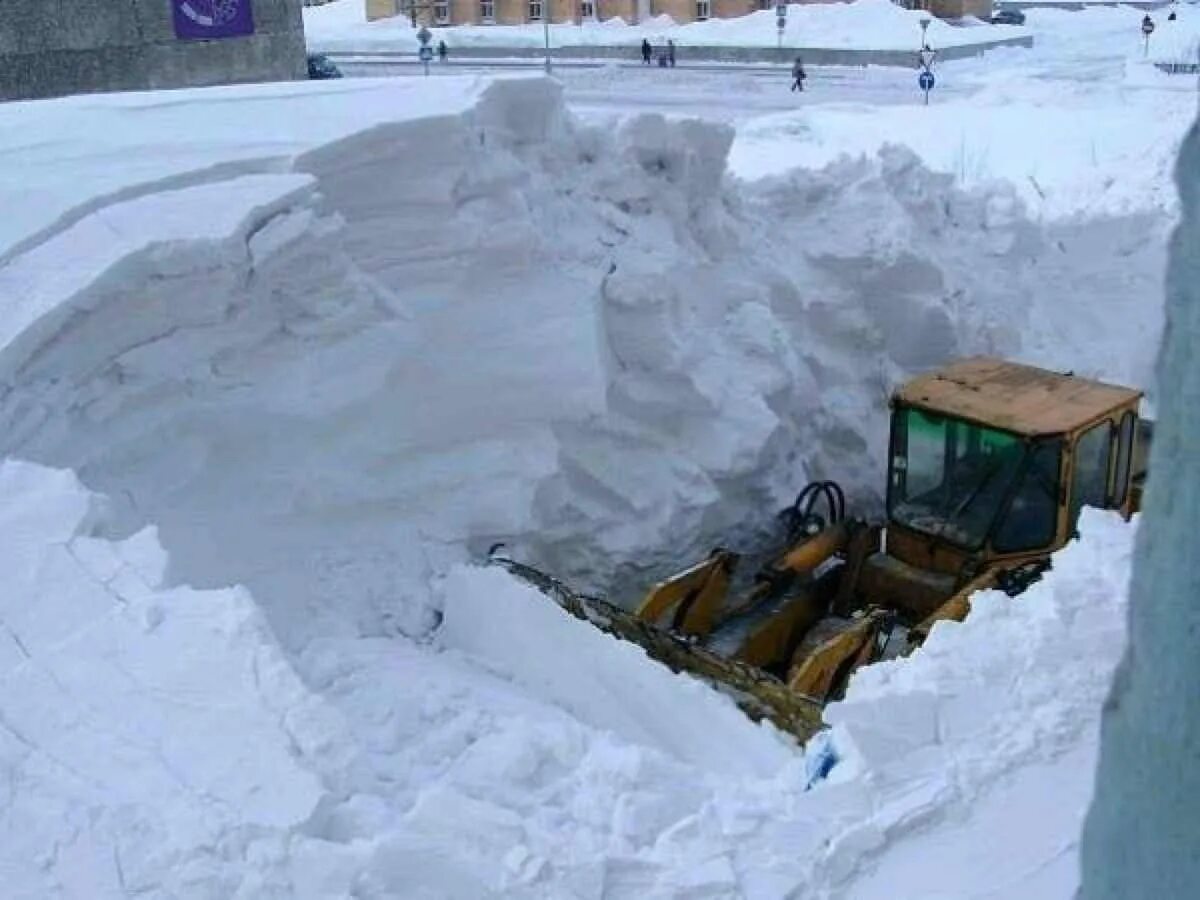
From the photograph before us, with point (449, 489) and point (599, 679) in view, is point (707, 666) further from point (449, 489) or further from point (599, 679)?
point (449, 489)

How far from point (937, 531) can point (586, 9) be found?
108ft

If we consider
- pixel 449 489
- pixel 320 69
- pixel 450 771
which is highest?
pixel 320 69

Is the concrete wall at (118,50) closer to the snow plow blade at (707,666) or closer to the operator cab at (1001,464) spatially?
the snow plow blade at (707,666)

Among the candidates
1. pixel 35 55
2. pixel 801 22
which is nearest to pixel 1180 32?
pixel 801 22

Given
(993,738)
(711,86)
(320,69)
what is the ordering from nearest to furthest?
(993,738) → (320,69) → (711,86)

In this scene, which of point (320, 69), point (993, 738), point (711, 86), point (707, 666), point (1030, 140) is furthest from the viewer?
point (711, 86)

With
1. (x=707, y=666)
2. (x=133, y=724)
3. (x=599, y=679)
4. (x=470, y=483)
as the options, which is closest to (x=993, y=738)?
(x=707, y=666)

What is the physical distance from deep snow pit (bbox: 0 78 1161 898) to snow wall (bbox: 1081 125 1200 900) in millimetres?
2464

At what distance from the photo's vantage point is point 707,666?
5621 mm

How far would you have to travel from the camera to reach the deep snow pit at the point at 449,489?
360 cm

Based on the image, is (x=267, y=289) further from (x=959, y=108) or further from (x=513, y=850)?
(x=959, y=108)

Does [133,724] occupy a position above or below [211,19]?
below

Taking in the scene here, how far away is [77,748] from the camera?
3.66 m

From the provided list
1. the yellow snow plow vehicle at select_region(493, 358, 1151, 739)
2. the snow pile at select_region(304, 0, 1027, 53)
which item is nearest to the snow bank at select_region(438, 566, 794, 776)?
the yellow snow plow vehicle at select_region(493, 358, 1151, 739)
